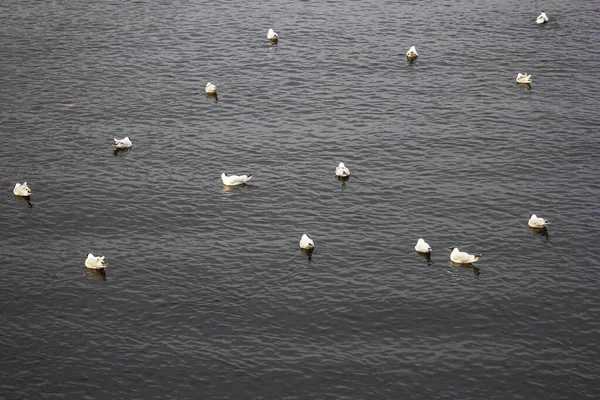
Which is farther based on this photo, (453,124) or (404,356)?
(453,124)

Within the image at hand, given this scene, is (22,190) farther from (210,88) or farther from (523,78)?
(523,78)

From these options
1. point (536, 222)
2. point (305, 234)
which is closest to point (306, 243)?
point (305, 234)

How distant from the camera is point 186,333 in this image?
167 feet

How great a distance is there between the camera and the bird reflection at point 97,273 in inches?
2210

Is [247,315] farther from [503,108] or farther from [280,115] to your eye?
[503,108]

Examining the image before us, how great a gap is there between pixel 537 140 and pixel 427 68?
1586 cm

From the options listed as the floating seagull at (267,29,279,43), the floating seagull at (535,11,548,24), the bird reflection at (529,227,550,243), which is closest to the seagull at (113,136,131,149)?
the floating seagull at (267,29,279,43)

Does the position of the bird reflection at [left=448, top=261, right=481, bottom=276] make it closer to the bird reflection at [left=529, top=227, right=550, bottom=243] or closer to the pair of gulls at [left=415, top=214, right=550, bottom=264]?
the pair of gulls at [left=415, top=214, right=550, bottom=264]

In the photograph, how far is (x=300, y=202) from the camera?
6369 centimetres

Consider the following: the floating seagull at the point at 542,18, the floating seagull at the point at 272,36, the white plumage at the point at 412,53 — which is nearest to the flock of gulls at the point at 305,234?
the white plumage at the point at 412,53

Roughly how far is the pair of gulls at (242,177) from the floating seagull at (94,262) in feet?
41.4

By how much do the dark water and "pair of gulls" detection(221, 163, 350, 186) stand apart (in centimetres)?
56

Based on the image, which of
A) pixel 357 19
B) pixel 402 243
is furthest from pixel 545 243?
pixel 357 19

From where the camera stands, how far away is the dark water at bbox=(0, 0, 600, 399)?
160 ft
